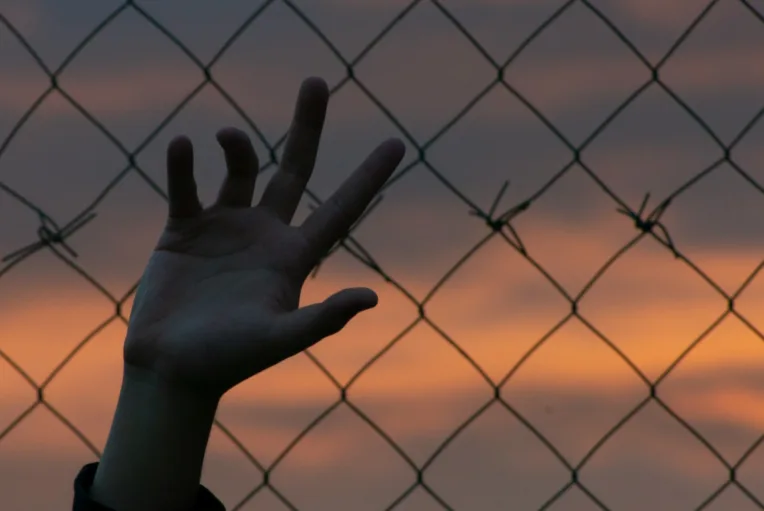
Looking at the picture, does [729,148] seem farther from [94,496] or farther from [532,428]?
[94,496]

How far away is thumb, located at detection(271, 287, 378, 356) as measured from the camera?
1941mm

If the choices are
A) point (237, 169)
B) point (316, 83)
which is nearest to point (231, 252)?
point (237, 169)

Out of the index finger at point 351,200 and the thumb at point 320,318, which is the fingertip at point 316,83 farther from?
the thumb at point 320,318

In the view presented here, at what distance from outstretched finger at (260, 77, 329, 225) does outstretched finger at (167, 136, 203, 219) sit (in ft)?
0.27

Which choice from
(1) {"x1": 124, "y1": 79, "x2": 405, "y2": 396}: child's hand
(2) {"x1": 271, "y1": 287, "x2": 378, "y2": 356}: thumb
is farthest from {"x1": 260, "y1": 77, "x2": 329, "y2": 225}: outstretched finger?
(2) {"x1": 271, "y1": 287, "x2": 378, "y2": 356}: thumb

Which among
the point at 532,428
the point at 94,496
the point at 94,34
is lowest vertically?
the point at 94,496

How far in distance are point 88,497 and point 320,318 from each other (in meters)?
0.36

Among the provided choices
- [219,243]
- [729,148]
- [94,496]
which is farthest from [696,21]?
[94,496]

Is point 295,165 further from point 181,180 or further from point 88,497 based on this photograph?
point 88,497

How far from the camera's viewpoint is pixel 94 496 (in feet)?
7.18

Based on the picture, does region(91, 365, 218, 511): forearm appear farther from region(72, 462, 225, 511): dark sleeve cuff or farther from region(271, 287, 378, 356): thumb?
region(271, 287, 378, 356): thumb

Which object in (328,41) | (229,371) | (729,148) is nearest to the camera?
(229,371)

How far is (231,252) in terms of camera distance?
7.09 ft

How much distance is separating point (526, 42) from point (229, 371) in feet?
1.58
